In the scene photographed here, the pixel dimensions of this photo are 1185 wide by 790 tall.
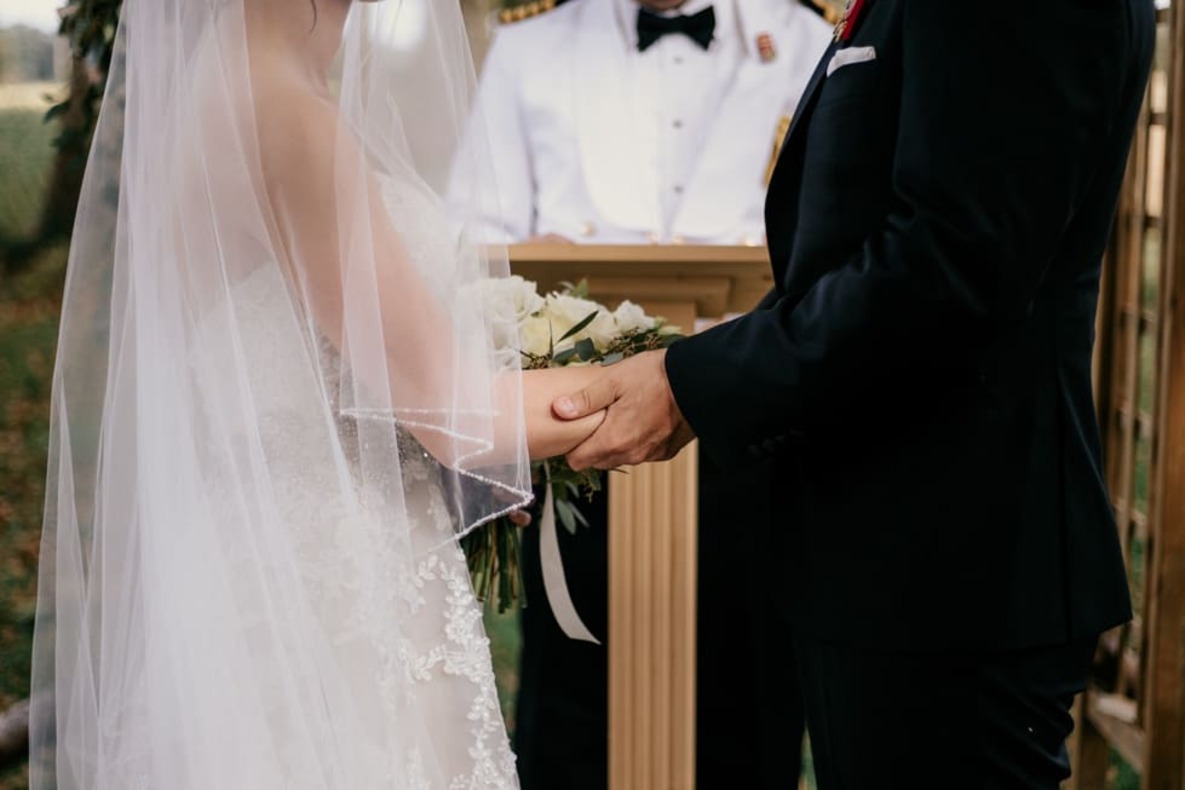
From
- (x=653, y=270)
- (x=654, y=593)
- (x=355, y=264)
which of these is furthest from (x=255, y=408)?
(x=654, y=593)

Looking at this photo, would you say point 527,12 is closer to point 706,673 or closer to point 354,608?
point 706,673

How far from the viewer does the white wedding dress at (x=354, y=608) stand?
1422 millimetres

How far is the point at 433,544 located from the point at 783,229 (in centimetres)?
54

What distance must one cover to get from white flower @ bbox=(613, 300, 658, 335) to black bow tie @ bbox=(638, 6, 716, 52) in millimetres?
1945

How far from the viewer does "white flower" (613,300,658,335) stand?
1.92 m

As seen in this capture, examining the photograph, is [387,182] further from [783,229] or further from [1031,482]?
[1031,482]

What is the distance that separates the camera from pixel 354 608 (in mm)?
1482

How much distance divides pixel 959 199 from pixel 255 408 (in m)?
0.77

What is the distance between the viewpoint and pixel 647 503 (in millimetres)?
2438

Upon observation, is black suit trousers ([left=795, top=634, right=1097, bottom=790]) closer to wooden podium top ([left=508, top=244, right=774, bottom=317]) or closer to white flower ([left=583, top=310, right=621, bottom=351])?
white flower ([left=583, top=310, right=621, bottom=351])

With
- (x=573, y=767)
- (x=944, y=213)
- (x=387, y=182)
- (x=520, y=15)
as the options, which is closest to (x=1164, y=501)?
(x=573, y=767)

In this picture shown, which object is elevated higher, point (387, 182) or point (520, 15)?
point (520, 15)

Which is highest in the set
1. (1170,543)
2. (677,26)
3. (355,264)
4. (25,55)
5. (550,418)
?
(677,26)

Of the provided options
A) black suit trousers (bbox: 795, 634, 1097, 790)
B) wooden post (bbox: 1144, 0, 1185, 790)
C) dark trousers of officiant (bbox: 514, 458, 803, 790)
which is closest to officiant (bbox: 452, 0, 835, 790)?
dark trousers of officiant (bbox: 514, 458, 803, 790)
